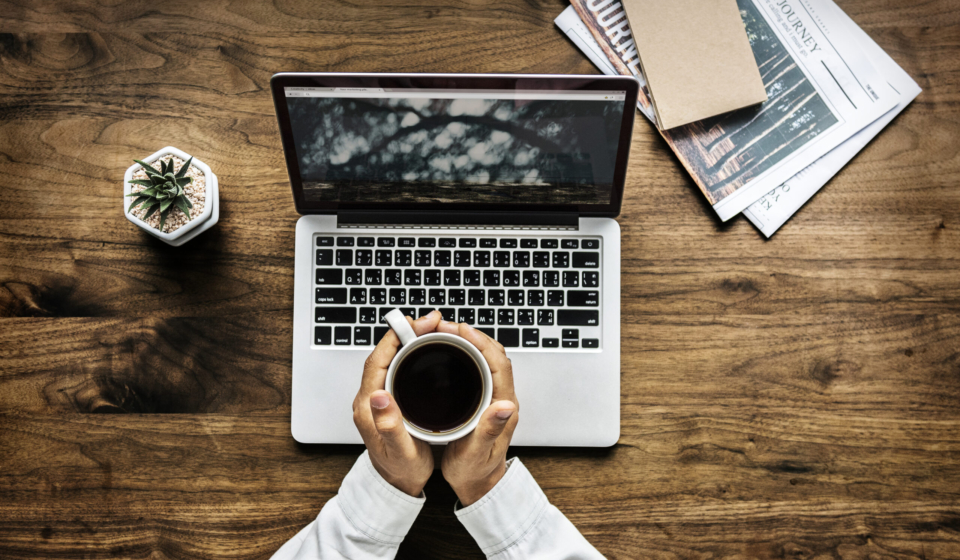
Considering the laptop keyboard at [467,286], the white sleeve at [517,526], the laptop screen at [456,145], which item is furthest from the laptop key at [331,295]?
the white sleeve at [517,526]

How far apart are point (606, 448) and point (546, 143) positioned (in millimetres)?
444

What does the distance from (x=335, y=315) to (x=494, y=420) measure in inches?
11.4

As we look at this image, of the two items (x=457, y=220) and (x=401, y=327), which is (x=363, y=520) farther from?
(x=457, y=220)

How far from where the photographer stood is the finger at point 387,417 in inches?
25.4

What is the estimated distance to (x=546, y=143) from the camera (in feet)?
2.52

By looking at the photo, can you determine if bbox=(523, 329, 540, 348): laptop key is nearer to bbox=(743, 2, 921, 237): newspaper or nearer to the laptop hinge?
the laptop hinge

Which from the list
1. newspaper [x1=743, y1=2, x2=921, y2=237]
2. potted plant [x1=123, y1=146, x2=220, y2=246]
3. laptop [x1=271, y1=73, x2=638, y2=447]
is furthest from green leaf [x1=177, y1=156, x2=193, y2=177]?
newspaper [x1=743, y1=2, x2=921, y2=237]

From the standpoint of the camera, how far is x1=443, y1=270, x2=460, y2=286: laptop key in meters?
0.83

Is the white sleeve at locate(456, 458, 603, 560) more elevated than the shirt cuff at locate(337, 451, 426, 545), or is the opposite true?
the shirt cuff at locate(337, 451, 426, 545)

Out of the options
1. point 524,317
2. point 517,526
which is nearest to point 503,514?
point 517,526

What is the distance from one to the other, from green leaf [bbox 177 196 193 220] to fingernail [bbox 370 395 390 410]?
388 mm

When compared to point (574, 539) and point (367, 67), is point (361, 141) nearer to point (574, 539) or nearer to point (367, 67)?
point (367, 67)

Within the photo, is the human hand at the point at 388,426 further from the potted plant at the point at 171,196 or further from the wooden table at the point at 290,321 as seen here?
the potted plant at the point at 171,196

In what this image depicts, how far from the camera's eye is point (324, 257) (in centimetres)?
83
